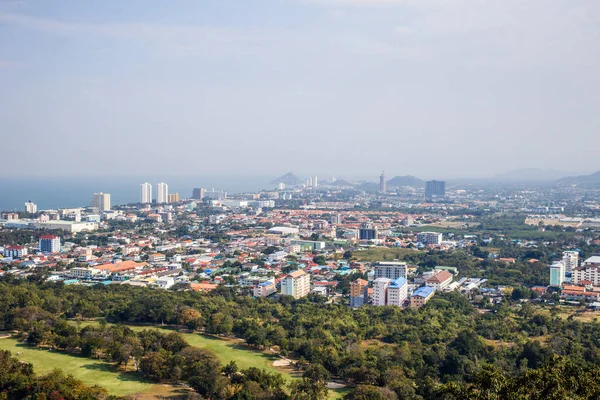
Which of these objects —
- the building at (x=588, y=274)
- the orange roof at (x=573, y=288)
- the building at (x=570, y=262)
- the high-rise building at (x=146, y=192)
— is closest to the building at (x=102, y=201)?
the high-rise building at (x=146, y=192)

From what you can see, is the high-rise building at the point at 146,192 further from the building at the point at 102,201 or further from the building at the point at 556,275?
the building at the point at 556,275

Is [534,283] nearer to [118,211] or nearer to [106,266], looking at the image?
[106,266]

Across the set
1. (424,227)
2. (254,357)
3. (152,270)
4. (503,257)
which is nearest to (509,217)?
(424,227)

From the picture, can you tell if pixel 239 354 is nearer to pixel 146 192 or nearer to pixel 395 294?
pixel 395 294

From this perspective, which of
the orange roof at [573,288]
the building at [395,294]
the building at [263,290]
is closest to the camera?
the building at [395,294]

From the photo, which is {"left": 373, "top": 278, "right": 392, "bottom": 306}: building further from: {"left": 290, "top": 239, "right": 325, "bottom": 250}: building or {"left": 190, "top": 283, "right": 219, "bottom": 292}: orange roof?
{"left": 290, "top": 239, "right": 325, "bottom": 250}: building

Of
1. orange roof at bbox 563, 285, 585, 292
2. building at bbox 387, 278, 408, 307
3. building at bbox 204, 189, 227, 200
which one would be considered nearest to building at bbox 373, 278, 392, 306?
building at bbox 387, 278, 408, 307
